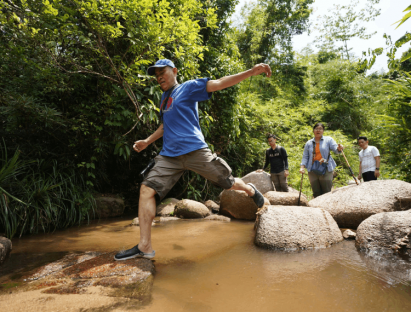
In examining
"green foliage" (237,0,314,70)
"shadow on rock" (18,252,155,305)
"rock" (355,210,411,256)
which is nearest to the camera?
"shadow on rock" (18,252,155,305)

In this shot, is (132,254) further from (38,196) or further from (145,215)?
(38,196)

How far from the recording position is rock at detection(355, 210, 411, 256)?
9.50 feet

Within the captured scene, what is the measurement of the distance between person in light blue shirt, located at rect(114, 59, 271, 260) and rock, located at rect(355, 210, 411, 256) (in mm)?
1729

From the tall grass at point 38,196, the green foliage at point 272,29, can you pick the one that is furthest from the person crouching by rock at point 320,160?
the green foliage at point 272,29

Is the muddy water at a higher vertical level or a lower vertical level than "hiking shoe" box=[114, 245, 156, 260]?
lower

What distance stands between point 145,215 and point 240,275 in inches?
41.6

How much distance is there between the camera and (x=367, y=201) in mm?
4258

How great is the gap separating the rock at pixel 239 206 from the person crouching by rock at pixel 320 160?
4.06ft

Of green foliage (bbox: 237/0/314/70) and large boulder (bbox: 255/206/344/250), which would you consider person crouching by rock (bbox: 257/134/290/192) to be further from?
green foliage (bbox: 237/0/314/70)

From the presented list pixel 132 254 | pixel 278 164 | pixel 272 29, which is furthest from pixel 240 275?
pixel 272 29

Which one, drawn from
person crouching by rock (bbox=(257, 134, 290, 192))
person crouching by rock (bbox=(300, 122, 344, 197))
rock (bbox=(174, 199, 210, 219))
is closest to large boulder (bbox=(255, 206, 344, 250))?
person crouching by rock (bbox=(300, 122, 344, 197))

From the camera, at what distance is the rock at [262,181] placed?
704 cm

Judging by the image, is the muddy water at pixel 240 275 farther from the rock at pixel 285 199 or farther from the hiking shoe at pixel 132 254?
the rock at pixel 285 199

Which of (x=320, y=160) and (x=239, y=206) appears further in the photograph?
(x=239, y=206)
